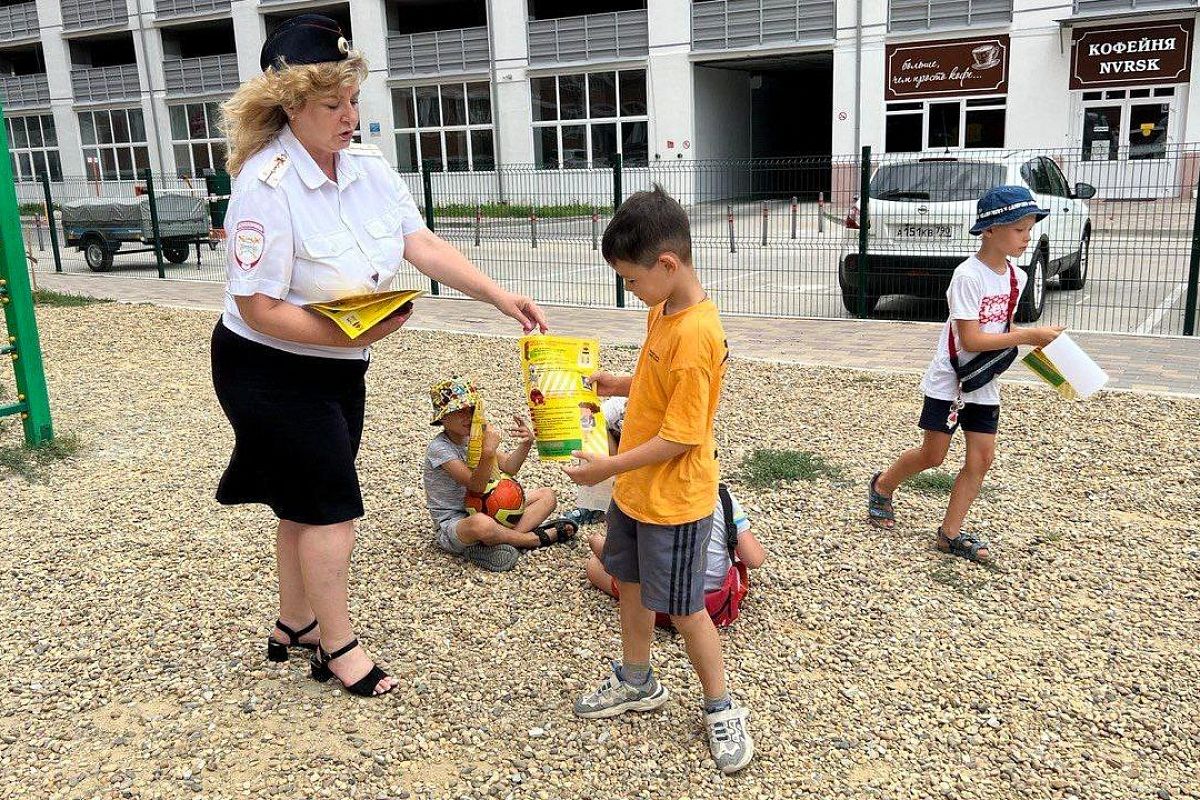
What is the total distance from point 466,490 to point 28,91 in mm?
43419

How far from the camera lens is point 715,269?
11055 millimetres

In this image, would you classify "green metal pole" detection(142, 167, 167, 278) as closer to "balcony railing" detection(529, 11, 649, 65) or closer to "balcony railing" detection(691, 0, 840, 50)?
"balcony railing" detection(529, 11, 649, 65)

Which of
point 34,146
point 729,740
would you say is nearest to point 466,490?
point 729,740

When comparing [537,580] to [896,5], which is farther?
[896,5]

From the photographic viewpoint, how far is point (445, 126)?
3109cm

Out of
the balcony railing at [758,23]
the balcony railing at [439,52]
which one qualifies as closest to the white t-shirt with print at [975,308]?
the balcony railing at [758,23]

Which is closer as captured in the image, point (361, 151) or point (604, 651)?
point (361, 151)

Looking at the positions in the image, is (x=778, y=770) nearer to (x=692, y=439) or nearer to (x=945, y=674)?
(x=945, y=674)

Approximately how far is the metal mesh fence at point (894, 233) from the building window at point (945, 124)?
42.8ft

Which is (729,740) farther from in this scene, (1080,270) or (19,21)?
(19,21)

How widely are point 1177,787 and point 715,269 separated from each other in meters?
8.75

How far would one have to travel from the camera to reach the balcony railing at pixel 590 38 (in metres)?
27.5

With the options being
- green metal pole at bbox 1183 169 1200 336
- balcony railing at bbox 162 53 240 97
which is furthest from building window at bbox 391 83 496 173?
green metal pole at bbox 1183 169 1200 336

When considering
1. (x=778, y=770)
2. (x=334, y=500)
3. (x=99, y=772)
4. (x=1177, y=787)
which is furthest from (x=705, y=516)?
(x=99, y=772)
